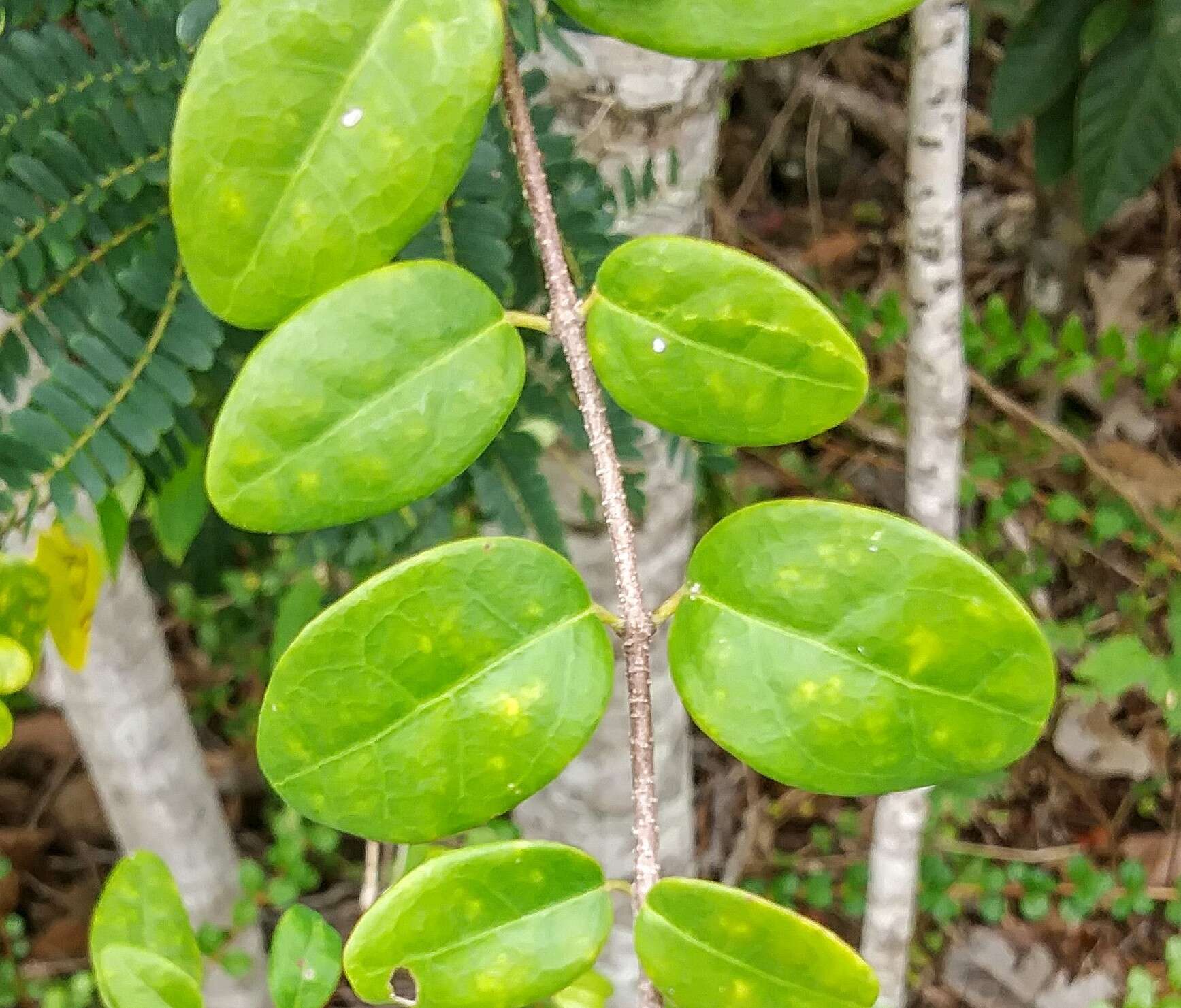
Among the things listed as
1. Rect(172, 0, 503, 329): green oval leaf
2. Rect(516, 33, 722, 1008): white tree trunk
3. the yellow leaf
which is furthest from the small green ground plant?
the yellow leaf

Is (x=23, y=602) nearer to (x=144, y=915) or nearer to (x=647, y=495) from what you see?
(x=144, y=915)

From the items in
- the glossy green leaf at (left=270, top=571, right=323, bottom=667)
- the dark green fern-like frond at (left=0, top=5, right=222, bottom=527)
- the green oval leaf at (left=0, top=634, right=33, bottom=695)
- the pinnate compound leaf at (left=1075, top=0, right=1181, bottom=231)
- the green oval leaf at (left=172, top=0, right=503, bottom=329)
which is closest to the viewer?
the green oval leaf at (left=172, top=0, right=503, bottom=329)

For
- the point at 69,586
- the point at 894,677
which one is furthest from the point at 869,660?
the point at 69,586

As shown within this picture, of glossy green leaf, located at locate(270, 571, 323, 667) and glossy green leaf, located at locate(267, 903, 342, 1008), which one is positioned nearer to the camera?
glossy green leaf, located at locate(267, 903, 342, 1008)

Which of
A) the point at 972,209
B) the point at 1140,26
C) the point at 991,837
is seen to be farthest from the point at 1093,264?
the point at 991,837

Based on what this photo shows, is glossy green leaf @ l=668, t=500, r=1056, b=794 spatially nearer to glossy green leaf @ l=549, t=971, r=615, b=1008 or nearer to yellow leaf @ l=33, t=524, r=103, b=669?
glossy green leaf @ l=549, t=971, r=615, b=1008

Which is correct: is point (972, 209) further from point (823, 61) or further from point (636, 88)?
point (636, 88)
